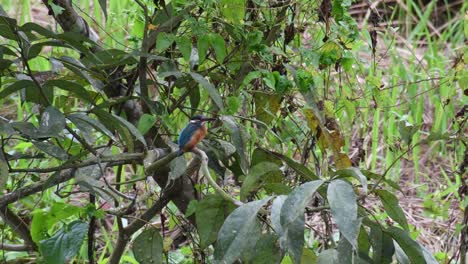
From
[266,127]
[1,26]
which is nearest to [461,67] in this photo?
[266,127]

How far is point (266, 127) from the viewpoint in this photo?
2.26 m

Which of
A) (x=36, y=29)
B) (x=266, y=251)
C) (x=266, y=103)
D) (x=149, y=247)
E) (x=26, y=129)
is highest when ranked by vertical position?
(x=36, y=29)

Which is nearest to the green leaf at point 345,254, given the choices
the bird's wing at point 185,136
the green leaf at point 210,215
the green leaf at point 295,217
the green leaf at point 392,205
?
the green leaf at point 295,217

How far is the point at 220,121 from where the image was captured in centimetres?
231

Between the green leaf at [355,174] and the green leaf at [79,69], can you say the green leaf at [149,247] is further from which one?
the green leaf at [355,174]

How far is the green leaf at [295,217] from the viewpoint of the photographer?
153 centimetres

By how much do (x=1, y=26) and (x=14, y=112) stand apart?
2466 mm

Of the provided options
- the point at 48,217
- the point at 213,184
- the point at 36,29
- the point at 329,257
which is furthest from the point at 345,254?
the point at 48,217

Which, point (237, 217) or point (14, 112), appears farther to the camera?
point (14, 112)

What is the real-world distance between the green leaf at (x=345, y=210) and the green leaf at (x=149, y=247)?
32.3 inches

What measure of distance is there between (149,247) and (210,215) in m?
0.31

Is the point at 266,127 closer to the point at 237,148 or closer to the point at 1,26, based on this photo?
the point at 237,148

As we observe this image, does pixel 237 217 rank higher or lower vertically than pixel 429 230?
higher

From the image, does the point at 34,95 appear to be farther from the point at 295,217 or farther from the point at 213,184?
the point at 295,217
